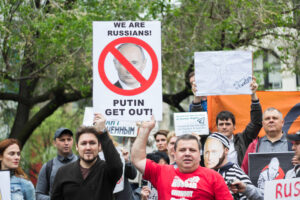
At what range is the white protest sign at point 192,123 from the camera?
711 centimetres

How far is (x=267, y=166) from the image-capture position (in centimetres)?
574

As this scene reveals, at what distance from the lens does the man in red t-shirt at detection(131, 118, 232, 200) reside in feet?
14.4

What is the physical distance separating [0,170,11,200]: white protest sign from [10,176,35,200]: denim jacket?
1.19ft

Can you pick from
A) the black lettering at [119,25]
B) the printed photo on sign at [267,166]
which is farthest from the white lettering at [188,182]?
the black lettering at [119,25]

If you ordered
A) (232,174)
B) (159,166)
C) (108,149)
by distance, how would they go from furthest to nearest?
(232,174), (108,149), (159,166)

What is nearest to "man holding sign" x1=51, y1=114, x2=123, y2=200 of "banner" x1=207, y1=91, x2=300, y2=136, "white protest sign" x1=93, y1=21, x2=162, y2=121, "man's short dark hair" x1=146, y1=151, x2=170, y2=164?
"white protest sign" x1=93, y1=21, x2=162, y2=121

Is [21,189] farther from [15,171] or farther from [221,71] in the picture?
[221,71]

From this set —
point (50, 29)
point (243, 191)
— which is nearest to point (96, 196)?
point (243, 191)

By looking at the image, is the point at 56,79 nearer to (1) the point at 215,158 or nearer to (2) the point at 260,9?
(2) the point at 260,9

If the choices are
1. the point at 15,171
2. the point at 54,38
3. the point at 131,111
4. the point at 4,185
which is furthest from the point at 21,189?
the point at 54,38

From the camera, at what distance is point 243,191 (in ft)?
15.3

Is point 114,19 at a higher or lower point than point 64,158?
higher

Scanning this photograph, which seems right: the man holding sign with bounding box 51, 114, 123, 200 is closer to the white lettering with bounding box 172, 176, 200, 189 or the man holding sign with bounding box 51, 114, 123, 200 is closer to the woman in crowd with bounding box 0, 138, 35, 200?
the white lettering with bounding box 172, 176, 200, 189

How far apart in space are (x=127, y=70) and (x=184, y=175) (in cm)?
143
